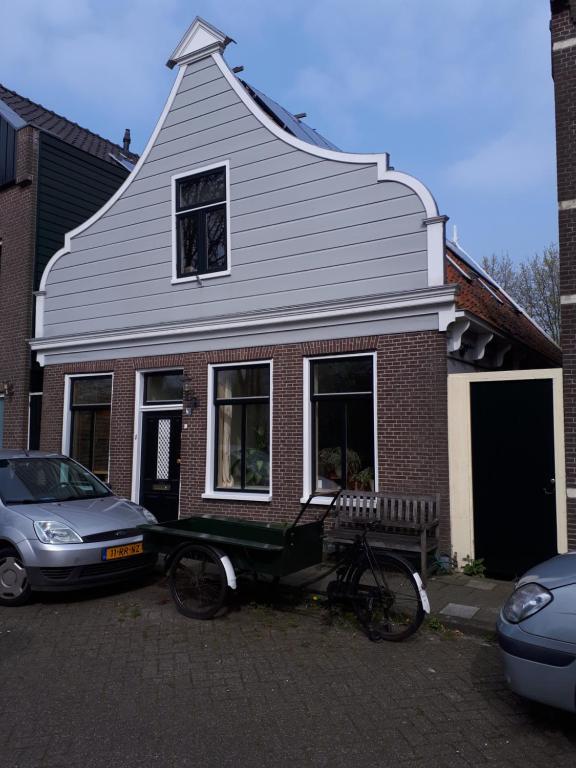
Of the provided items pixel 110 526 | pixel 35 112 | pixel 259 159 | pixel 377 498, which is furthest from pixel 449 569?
pixel 35 112

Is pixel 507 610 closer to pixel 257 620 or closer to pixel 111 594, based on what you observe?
pixel 257 620

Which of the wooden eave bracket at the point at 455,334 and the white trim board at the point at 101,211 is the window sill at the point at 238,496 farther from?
the white trim board at the point at 101,211

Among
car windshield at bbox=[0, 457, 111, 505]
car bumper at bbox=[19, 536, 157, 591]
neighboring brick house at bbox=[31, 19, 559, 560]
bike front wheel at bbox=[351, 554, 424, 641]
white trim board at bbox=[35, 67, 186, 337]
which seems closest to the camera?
bike front wheel at bbox=[351, 554, 424, 641]

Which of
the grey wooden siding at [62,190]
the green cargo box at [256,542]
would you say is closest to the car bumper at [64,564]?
the green cargo box at [256,542]

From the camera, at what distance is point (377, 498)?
8.14 m

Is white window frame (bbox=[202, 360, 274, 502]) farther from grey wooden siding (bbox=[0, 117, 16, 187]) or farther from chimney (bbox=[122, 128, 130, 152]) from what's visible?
chimney (bbox=[122, 128, 130, 152])

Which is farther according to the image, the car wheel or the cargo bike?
the car wheel

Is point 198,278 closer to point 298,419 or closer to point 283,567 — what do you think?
point 298,419

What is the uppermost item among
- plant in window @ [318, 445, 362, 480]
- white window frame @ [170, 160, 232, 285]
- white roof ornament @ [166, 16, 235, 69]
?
white roof ornament @ [166, 16, 235, 69]

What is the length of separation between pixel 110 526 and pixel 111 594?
0.88 metres

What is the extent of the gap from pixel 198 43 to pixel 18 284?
250 inches

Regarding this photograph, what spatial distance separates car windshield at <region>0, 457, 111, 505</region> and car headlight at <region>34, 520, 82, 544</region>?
74cm

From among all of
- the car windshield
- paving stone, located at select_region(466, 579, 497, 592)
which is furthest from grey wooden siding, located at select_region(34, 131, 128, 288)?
paving stone, located at select_region(466, 579, 497, 592)

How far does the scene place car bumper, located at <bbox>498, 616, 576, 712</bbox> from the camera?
3590 millimetres
